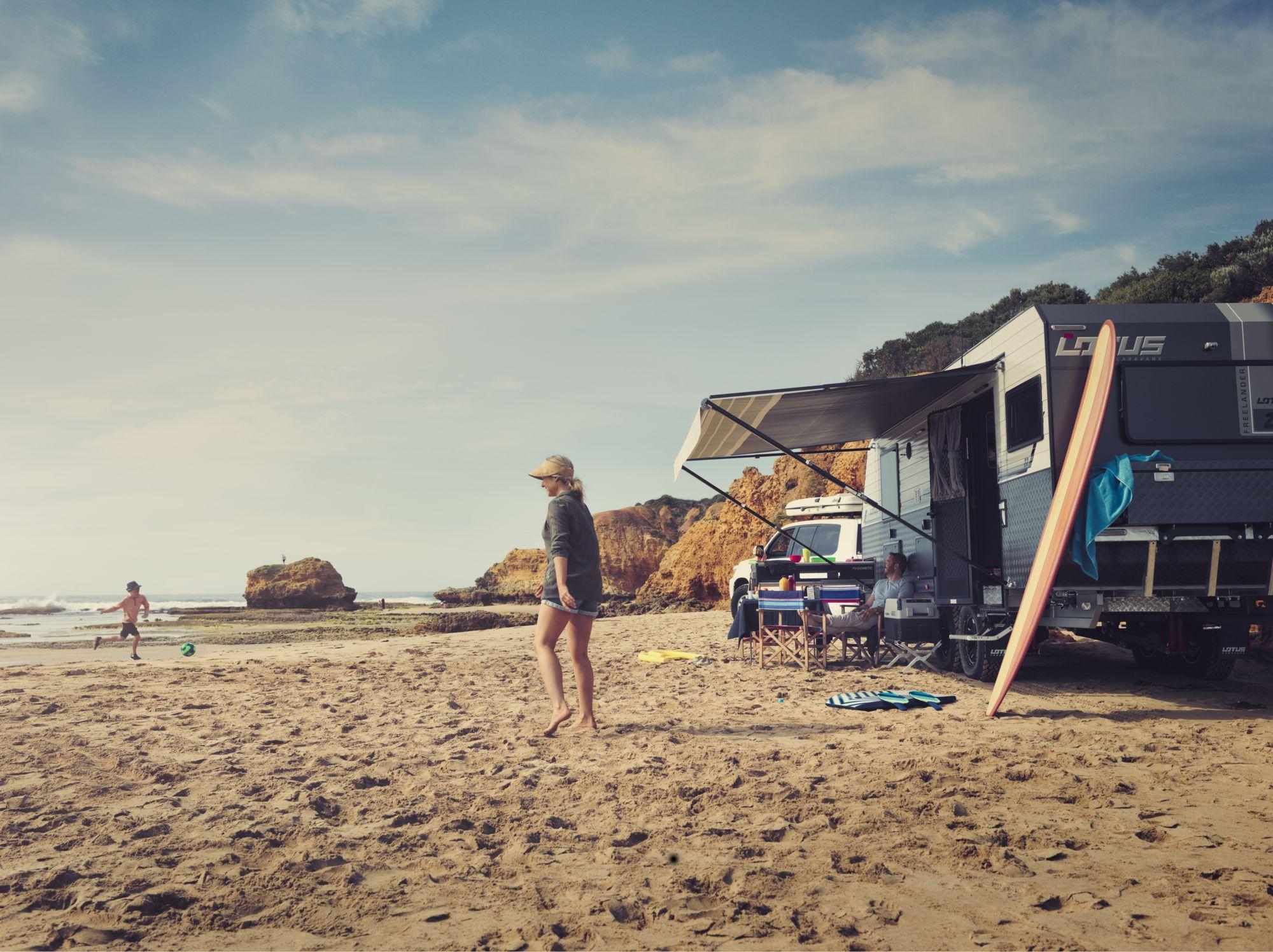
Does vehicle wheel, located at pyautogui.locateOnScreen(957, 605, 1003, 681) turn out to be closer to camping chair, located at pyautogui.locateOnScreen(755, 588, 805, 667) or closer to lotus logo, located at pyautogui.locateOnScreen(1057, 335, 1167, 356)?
camping chair, located at pyautogui.locateOnScreen(755, 588, 805, 667)

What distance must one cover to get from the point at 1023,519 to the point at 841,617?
2.70 m

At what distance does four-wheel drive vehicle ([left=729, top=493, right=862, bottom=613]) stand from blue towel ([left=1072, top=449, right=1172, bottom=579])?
5290mm

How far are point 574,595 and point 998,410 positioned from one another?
4.41 m

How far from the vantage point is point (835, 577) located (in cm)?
1156

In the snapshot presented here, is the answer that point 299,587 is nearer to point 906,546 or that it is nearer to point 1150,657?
point 906,546

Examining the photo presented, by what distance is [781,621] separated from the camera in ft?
31.3

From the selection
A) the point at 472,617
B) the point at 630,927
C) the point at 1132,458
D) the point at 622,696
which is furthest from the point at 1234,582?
the point at 472,617

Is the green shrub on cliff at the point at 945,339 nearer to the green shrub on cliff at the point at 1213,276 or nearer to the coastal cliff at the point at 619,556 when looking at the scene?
the green shrub on cliff at the point at 1213,276

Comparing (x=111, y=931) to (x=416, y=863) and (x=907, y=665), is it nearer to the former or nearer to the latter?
(x=416, y=863)

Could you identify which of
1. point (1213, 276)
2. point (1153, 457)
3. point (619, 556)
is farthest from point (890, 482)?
point (619, 556)

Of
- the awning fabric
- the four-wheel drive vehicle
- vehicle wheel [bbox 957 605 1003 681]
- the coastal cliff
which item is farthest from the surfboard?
the coastal cliff

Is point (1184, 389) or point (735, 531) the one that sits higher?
point (1184, 389)

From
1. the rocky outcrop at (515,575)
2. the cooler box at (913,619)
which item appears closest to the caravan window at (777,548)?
the cooler box at (913,619)

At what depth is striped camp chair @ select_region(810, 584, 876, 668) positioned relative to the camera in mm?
9188
